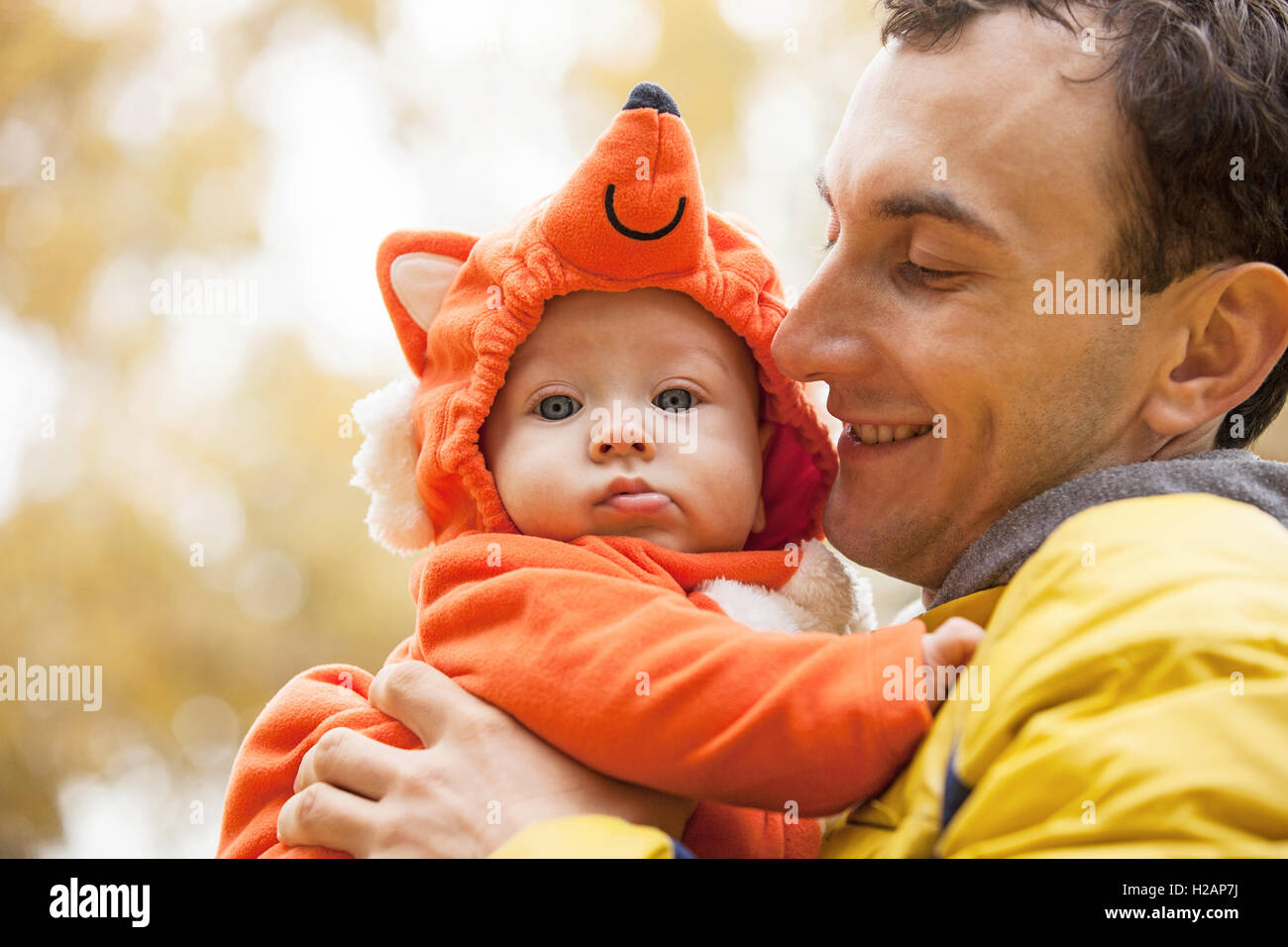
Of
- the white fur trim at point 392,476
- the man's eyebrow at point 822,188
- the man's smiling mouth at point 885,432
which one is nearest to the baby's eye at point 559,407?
the white fur trim at point 392,476

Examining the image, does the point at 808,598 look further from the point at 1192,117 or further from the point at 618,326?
the point at 1192,117

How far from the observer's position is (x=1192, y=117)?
1.36m

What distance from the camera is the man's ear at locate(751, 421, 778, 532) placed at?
1.61 m

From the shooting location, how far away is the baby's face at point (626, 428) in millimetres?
1413

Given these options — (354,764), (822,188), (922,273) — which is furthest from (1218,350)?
(354,764)

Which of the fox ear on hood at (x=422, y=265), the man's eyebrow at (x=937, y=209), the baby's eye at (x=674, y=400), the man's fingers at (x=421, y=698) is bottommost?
the man's fingers at (x=421, y=698)

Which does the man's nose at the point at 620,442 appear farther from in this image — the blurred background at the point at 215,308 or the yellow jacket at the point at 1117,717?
the blurred background at the point at 215,308

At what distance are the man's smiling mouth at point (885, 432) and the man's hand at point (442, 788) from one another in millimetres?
574

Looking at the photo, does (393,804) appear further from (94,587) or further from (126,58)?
(126,58)

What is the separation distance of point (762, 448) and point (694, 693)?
23.3 inches

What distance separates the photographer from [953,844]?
1.02 m
